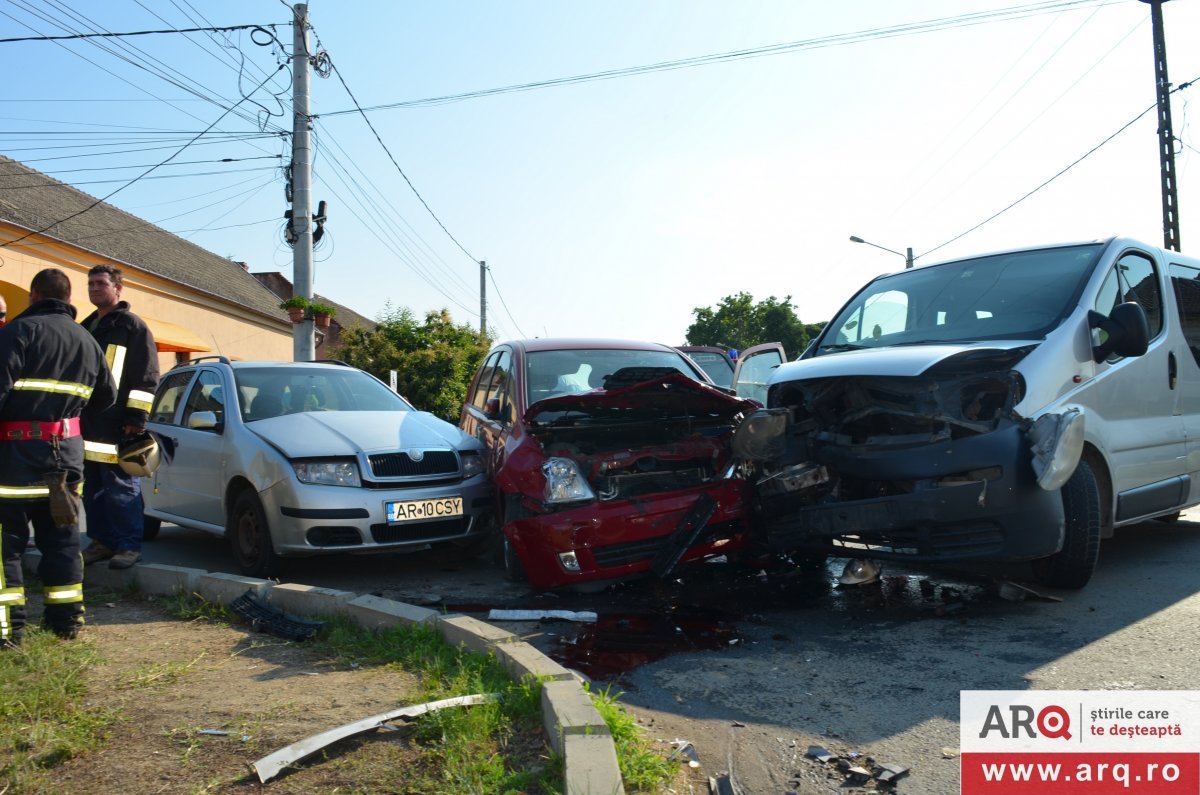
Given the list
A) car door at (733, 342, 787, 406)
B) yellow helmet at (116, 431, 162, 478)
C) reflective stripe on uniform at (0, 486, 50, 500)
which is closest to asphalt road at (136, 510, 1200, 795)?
yellow helmet at (116, 431, 162, 478)

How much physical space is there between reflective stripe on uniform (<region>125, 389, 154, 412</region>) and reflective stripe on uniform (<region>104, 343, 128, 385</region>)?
0.41 ft

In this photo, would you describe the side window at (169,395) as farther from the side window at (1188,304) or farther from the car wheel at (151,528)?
the side window at (1188,304)

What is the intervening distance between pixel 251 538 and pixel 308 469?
75cm

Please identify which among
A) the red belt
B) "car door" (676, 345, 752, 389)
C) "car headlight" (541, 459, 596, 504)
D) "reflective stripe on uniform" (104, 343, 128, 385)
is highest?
"car door" (676, 345, 752, 389)

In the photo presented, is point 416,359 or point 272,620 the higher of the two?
point 416,359

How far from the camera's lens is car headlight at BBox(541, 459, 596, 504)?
516cm

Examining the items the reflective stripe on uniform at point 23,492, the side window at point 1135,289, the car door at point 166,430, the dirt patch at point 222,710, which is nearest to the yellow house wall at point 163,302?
the car door at point 166,430

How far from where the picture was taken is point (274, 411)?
6.75 m

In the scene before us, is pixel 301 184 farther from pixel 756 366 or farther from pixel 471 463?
pixel 471 463

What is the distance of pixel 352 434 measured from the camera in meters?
6.34

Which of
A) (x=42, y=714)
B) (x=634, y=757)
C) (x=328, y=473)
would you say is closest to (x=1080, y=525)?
(x=634, y=757)

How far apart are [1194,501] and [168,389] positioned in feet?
27.1

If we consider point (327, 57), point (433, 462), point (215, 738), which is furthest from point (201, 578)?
point (327, 57)

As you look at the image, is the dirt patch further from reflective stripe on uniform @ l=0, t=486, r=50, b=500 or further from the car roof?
the car roof
